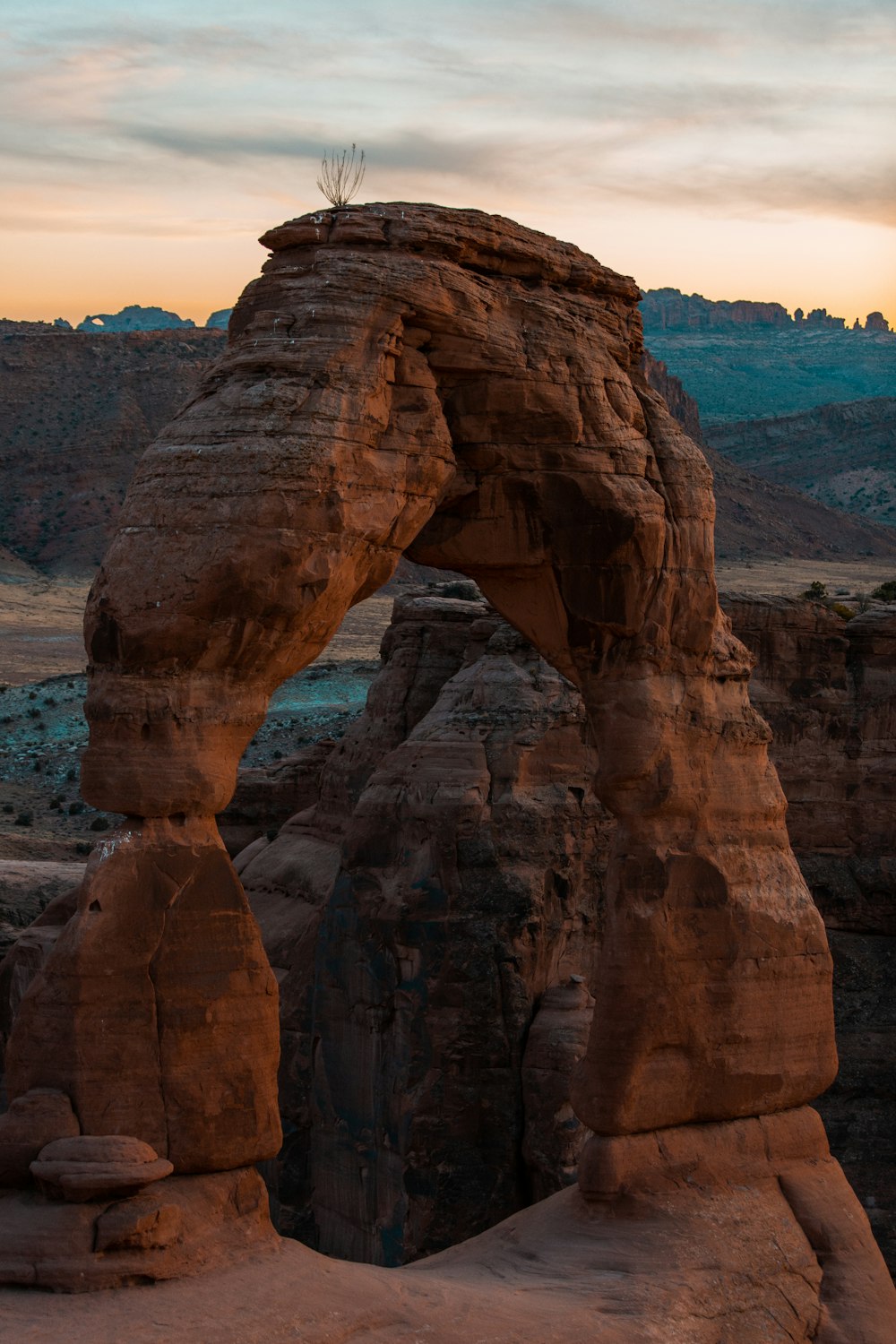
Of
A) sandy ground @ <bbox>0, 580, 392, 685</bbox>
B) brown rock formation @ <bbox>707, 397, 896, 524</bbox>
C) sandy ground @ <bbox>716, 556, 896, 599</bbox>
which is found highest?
brown rock formation @ <bbox>707, 397, 896, 524</bbox>

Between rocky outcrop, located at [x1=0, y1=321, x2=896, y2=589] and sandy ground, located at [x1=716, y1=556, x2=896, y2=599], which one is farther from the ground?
rocky outcrop, located at [x1=0, y1=321, x2=896, y2=589]

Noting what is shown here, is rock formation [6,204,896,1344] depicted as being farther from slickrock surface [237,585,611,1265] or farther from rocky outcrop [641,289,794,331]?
rocky outcrop [641,289,794,331]

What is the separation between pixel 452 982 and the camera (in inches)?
692

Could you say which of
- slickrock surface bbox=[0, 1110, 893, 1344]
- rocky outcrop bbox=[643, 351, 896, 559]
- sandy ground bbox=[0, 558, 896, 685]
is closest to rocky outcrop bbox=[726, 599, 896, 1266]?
slickrock surface bbox=[0, 1110, 893, 1344]

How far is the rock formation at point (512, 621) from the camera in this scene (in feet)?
29.6

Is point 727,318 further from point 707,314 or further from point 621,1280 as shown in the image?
point 621,1280

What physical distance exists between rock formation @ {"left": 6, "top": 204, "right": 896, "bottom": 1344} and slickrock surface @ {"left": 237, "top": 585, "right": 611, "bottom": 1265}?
5.76 meters

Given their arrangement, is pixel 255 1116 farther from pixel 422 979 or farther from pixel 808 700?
pixel 808 700

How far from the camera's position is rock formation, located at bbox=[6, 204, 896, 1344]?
9008 millimetres

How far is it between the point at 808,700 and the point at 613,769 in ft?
42.0

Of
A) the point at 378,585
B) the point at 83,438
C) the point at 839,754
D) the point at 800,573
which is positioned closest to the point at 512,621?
the point at 378,585

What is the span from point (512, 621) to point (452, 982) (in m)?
6.58

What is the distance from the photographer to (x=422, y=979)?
17.7 metres

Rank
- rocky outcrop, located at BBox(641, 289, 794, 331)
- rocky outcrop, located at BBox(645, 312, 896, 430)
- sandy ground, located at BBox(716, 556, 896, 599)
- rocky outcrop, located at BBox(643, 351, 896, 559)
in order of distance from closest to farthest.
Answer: sandy ground, located at BBox(716, 556, 896, 599) < rocky outcrop, located at BBox(643, 351, 896, 559) < rocky outcrop, located at BBox(645, 312, 896, 430) < rocky outcrop, located at BBox(641, 289, 794, 331)
